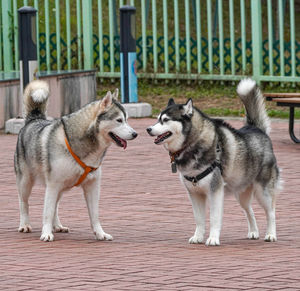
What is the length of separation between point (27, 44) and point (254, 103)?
7206 mm

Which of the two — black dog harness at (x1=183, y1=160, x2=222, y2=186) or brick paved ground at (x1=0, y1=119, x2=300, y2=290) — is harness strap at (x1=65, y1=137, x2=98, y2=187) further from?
black dog harness at (x1=183, y1=160, x2=222, y2=186)

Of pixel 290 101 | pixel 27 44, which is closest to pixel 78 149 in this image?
pixel 290 101

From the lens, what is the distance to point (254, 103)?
25.6ft

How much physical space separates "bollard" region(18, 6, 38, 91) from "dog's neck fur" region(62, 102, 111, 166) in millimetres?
6990

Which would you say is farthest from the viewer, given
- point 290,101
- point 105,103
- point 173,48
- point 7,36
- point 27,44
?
point 7,36

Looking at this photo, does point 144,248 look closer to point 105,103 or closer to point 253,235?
point 253,235

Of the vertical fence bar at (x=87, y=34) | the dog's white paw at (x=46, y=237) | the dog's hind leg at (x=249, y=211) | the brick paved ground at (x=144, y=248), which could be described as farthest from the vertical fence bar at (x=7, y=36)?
the dog's hind leg at (x=249, y=211)

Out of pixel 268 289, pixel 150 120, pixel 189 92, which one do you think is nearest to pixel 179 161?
pixel 268 289

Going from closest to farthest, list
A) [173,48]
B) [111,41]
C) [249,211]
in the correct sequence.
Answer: [249,211]
[111,41]
[173,48]

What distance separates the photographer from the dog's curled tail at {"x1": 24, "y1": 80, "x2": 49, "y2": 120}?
26.7 feet

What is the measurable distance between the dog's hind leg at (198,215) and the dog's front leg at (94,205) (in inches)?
27.6

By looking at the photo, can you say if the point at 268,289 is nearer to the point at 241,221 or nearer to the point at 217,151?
the point at 217,151

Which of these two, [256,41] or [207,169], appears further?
[256,41]

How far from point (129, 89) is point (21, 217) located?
8.70 m
